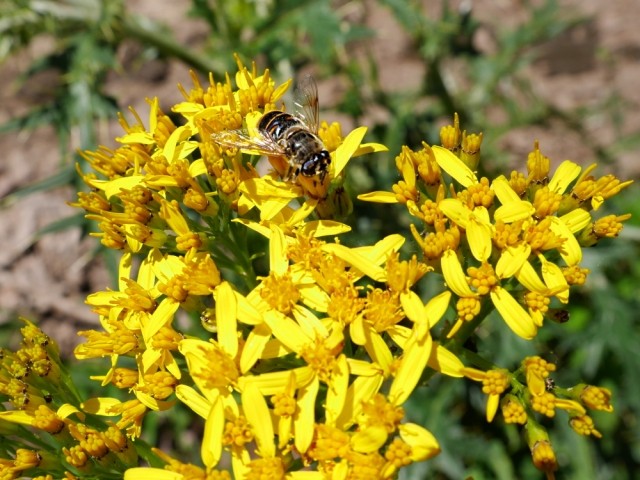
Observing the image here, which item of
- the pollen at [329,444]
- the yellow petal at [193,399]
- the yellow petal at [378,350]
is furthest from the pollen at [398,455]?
the yellow petal at [193,399]

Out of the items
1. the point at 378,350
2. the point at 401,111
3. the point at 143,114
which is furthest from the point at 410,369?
the point at 143,114

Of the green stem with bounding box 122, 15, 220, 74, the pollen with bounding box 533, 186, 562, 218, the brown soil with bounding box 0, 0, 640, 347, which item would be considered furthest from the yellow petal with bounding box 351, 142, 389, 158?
the brown soil with bounding box 0, 0, 640, 347

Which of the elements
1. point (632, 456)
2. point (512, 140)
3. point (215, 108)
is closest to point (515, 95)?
point (512, 140)

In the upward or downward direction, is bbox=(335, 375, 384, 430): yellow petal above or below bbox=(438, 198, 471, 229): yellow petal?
below

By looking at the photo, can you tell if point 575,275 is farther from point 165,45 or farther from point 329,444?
point 165,45

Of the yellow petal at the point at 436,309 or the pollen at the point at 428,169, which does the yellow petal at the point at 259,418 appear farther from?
the pollen at the point at 428,169

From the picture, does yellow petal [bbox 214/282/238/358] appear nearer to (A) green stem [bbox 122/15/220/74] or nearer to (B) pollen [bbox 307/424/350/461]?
(B) pollen [bbox 307/424/350/461]
